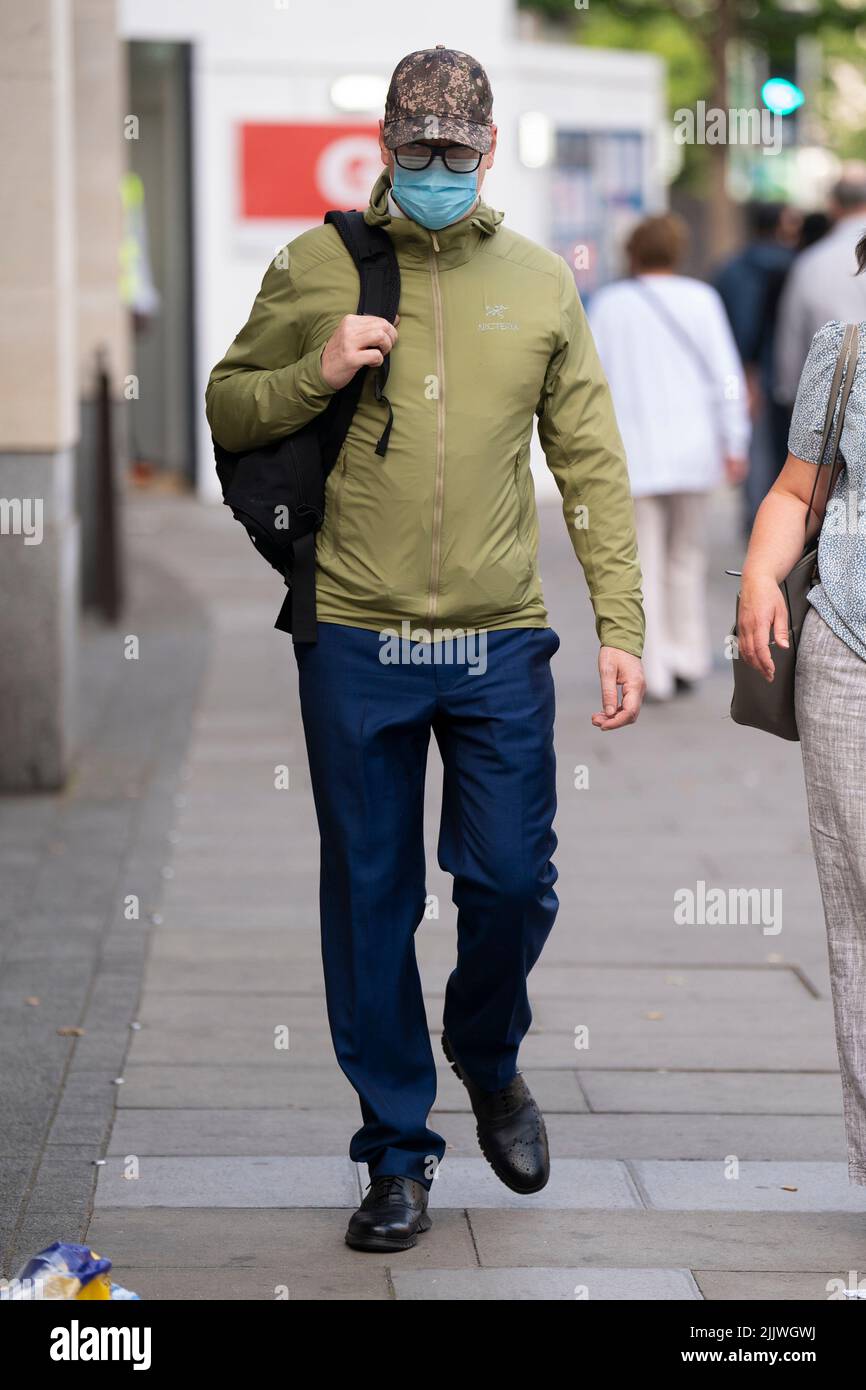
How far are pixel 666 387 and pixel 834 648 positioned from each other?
18.5 feet

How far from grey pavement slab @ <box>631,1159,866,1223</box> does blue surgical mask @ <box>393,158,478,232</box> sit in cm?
184

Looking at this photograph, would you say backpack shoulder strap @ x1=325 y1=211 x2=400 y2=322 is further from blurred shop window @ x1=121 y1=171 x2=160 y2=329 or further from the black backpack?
blurred shop window @ x1=121 y1=171 x2=160 y2=329

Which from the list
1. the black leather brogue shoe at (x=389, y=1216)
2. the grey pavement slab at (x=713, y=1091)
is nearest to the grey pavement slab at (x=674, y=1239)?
the black leather brogue shoe at (x=389, y=1216)

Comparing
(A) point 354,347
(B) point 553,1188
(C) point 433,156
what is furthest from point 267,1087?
(C) point 433,156

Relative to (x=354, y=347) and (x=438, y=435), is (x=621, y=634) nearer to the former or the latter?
(x=438, y=435)

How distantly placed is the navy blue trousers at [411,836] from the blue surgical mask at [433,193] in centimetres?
71

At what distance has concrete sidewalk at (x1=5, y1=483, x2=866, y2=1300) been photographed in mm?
3852

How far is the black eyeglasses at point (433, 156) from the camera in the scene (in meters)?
3.76

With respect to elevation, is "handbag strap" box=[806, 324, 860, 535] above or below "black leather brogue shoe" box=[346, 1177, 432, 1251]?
above

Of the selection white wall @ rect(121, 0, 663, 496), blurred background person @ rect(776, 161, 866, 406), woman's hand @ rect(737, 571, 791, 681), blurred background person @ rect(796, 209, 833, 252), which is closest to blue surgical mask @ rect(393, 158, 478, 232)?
woman's hand @ rect(737, 571, 791, 681)

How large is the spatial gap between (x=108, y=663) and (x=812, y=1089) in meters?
6.57

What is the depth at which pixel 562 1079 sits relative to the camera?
16.2 ft

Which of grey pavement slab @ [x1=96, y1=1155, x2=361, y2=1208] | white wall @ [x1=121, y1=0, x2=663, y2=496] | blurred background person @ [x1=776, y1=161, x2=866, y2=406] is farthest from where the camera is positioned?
white wall @ [x1=121, y1=0, x2=663, y2=496]
